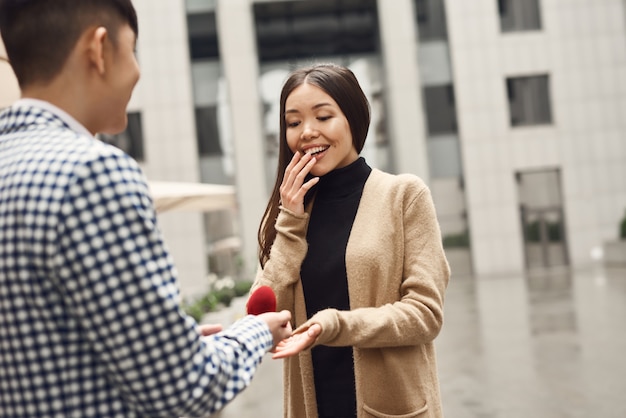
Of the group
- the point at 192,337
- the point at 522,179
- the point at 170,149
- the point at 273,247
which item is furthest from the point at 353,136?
the point at 522,179

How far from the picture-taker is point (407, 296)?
2104mm

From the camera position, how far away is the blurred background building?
81.5 ft

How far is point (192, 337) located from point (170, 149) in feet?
78.7

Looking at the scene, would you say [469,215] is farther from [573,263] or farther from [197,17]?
[197,17]

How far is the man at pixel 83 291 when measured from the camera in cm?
115

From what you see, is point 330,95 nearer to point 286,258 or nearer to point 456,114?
point 286,258

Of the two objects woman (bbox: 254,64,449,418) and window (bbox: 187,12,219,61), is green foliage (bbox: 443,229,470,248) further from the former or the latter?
woman (bbox: 254,64,449,418)

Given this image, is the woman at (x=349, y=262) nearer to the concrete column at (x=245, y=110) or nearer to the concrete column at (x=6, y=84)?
the concrete column at (x=6, y=84)

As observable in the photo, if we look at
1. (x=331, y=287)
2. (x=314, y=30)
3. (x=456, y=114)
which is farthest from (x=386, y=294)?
(x=314, y=30)

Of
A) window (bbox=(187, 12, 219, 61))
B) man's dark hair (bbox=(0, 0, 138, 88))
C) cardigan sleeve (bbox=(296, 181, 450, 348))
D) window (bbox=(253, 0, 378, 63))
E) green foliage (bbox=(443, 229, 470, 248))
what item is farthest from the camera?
window (bbox=(253, 0, 378, 63))

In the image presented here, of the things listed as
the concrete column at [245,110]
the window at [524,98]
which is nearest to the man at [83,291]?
the concrete column at [245,110]

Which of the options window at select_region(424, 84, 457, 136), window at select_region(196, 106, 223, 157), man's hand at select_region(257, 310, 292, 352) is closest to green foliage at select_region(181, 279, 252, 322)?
window at select_region(196, 106, 223, 157)

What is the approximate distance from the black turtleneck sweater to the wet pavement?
4411 millimetres

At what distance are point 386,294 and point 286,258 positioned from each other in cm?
33
